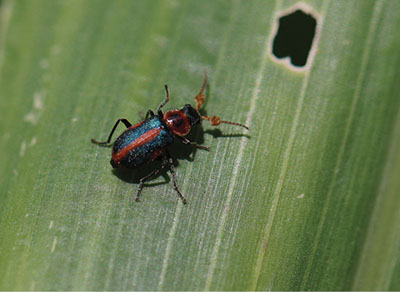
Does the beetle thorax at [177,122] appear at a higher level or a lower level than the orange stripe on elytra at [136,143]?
higher

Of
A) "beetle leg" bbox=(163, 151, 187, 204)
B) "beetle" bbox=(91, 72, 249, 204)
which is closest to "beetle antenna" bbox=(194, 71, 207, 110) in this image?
"beetle" bbox=(91, 72, 249, 204)

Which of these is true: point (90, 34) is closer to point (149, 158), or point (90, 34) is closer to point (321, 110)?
point (149, 158)

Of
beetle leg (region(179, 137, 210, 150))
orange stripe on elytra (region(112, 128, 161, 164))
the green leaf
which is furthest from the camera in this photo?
beetle leg (region(179, 137, 210, 150))

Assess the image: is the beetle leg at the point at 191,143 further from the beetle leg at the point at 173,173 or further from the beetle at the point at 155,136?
the beetle leg at the point at 173,173

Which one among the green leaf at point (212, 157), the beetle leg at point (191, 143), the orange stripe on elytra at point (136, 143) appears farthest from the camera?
the beetle leg at point (191, 143)

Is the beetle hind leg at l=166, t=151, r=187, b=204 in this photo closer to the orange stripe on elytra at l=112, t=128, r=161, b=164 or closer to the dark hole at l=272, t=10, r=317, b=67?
the orange stripe on elytra at l=112, t=128, r=161, b=164

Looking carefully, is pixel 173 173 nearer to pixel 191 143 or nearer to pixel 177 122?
pixel 191 143

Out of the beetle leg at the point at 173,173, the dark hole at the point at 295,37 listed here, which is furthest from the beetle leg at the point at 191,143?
the dark hole at the point at 295,37
